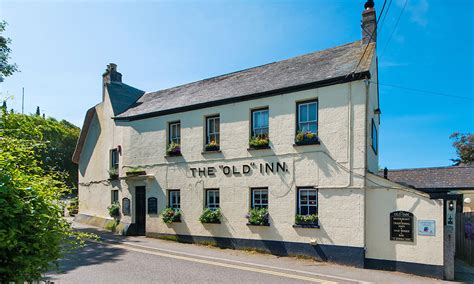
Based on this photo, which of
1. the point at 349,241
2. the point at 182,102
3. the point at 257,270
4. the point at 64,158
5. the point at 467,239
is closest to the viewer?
the point at 257,270

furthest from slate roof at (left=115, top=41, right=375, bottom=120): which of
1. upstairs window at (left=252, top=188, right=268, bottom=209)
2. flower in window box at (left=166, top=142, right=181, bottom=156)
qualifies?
upstairs window at (left=252, top=188, right=268, bottom=209)

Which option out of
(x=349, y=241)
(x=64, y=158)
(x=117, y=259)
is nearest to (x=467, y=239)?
(x=349, y=241)

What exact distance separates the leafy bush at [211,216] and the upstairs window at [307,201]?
144 inches

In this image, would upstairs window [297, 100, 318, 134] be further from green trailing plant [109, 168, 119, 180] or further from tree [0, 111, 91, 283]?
green trailing plant [109, 168, 119, 180]

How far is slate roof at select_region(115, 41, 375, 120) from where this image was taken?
42.0 feet

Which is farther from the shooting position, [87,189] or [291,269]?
[87,189]

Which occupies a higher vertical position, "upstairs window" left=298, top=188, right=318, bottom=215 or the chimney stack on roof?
the chimney stack on roof

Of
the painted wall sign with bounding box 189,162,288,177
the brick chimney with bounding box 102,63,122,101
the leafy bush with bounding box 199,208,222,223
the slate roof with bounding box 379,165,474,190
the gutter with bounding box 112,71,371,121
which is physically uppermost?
the brick chimney with bounding box 102,63,122,101

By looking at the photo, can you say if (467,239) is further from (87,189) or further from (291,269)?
(87,189)

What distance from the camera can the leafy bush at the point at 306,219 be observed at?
12.3 meters

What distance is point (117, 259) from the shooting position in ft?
38.7

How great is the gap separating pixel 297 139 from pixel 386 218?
411 cm

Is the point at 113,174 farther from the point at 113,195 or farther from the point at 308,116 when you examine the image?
the point at 308,116

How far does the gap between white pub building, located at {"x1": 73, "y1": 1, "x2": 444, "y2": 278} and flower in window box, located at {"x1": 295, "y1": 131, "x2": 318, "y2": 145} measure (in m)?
0.04
